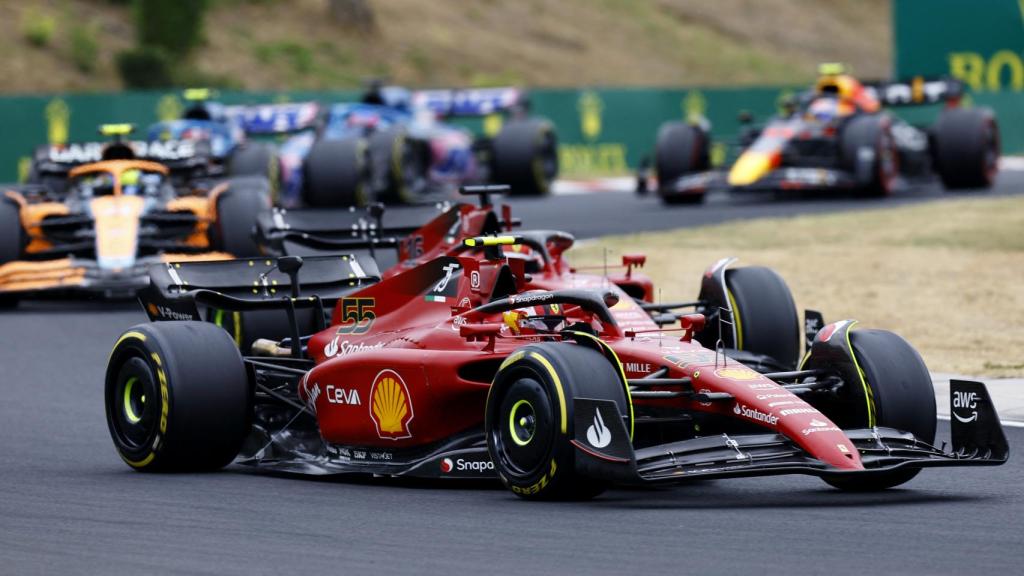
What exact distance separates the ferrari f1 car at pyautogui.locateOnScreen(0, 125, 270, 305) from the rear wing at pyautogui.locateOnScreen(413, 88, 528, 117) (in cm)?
1194

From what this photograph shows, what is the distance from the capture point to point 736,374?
9.43 m

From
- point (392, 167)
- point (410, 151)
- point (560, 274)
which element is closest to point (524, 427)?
point (560, 274)

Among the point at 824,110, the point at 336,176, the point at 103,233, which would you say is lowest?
the point at 103,233

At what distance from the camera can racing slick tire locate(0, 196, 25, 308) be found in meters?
19.6

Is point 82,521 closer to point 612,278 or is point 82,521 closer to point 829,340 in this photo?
point 829,340

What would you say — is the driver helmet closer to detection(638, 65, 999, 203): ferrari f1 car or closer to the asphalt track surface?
detection(638, 65, 999, 203): ferrari f1 car

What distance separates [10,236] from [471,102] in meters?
14.8

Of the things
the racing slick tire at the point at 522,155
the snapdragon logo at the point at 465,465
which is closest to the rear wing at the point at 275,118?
the racing slick tire at the point at 522,155

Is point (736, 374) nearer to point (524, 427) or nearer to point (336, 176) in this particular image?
point (524, 427)

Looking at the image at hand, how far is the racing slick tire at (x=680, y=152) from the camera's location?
98.5ft

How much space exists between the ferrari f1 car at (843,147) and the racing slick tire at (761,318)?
16.4m

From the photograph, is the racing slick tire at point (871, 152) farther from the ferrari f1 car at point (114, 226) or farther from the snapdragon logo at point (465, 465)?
the snapdragon logo at point (465, 465)

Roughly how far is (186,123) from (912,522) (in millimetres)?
22593

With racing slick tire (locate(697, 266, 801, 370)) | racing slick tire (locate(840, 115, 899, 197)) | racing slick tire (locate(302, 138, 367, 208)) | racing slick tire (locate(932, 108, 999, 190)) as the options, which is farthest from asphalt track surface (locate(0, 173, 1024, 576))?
racing slick tire (locate(932, 108, 999, 190))
